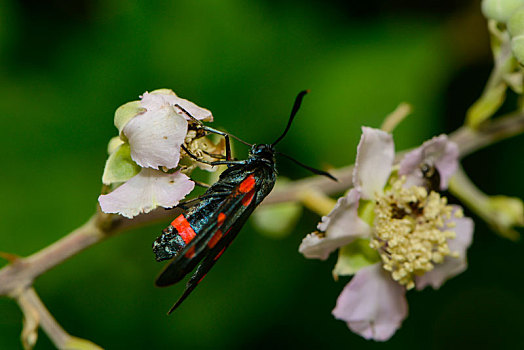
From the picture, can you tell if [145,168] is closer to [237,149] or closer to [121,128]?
[121,128]

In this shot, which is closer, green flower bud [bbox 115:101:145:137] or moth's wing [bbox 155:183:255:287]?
moth's wing [bbox 155:183:255:287]

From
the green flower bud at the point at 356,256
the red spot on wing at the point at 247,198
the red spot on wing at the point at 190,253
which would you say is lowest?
the green flower bud at the point at 356,256

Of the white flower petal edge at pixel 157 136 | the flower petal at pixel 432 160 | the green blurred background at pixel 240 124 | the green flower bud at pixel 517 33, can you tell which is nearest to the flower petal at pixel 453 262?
the flower petal at pixel 432 160

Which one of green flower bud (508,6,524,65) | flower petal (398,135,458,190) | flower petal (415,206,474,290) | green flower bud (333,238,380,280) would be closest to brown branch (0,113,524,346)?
green flower bud (333,238,380,280)

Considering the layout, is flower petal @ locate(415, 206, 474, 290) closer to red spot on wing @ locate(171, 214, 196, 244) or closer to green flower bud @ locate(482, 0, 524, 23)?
green flower bud @ locate(482, 0, 524, 23)

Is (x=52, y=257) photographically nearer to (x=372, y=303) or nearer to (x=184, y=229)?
(x=184, y=229)

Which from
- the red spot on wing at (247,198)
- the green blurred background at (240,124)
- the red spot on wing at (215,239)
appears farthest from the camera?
the green blurred background at (240,124)

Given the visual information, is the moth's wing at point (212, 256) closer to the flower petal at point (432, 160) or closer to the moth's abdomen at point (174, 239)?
the moth's abdomen at point (174, 239)
